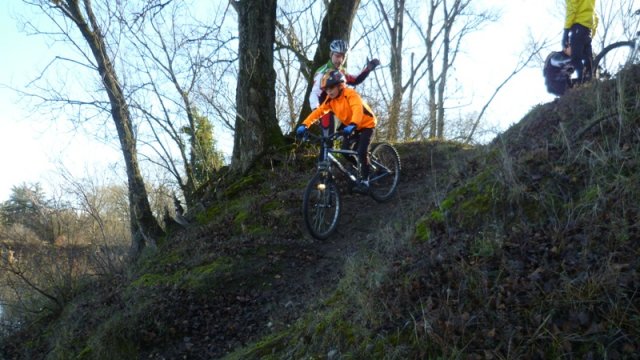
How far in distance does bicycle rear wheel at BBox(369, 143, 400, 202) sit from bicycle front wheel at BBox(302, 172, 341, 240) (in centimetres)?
108

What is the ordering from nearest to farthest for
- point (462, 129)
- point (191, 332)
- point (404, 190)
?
point (191, 332), point (404, 190), point (462, 129)

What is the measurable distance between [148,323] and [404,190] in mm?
4794

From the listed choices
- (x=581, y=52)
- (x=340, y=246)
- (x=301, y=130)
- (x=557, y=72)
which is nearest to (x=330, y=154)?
(x=301, y=130)

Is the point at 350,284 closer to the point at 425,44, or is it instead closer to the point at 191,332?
the point at 191,332

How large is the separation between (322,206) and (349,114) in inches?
58.0

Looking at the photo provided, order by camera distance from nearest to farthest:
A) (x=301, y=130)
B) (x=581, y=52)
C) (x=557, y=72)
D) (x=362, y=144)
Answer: (x=301, y=130) < (x=581, y=52) < (x=557, y=72) < (x=362, y=144)

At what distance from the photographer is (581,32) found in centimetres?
642

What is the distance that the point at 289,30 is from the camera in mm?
13156

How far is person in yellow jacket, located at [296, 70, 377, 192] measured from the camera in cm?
666

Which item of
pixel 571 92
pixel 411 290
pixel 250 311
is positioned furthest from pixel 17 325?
pixel 571 92

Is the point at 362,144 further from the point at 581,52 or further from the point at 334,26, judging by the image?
the point at 334,26

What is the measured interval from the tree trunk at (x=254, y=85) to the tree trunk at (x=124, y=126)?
217 centimetres

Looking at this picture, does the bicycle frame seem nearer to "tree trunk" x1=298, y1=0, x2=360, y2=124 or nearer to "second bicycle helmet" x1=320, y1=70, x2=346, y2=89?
"second bicycle helmet" x1=320, y1=70, x2=346, y2=89

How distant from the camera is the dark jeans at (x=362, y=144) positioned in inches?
278
